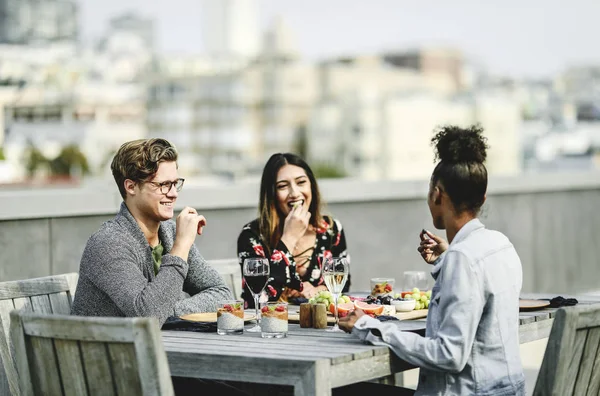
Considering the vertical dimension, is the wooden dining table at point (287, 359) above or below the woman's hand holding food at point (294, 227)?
below

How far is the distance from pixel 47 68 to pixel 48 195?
6080 inches

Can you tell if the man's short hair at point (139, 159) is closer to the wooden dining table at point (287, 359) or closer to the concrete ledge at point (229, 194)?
the wooden dining table at point (287, 359)

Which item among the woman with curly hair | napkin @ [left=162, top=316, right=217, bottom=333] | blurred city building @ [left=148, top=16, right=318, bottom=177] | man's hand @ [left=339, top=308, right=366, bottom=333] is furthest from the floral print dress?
blurred city building @ [left=148, top=16, right=318, bottom=177]

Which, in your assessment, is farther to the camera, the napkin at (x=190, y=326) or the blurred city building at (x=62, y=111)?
the blurred city building at (x=62, y=111)

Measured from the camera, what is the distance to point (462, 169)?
10.1ft

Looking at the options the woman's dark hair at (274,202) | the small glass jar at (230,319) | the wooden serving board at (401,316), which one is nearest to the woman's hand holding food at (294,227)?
the woman's dark hair at (274,202)

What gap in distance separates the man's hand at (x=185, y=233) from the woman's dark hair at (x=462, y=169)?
3.20 ft

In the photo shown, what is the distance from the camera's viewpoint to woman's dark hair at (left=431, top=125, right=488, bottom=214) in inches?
121

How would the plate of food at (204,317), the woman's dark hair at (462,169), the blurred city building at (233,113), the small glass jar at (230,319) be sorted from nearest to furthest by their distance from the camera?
the woman's dark hair at (462,169), the small glass jar at (230,319), the plate of food at (204,317), the blurred city building at (233,113)

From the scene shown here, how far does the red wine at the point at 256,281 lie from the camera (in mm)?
3498

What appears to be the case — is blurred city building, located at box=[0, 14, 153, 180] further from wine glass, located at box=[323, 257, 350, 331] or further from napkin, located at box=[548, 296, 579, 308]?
wine glass, located at box=[323, 257, 350, 331]

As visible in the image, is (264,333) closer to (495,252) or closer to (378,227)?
(495,252)

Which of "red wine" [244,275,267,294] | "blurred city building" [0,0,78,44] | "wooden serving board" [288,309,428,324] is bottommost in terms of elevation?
"wooden serving board" [288,309,428,324]

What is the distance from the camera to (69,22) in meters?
182
